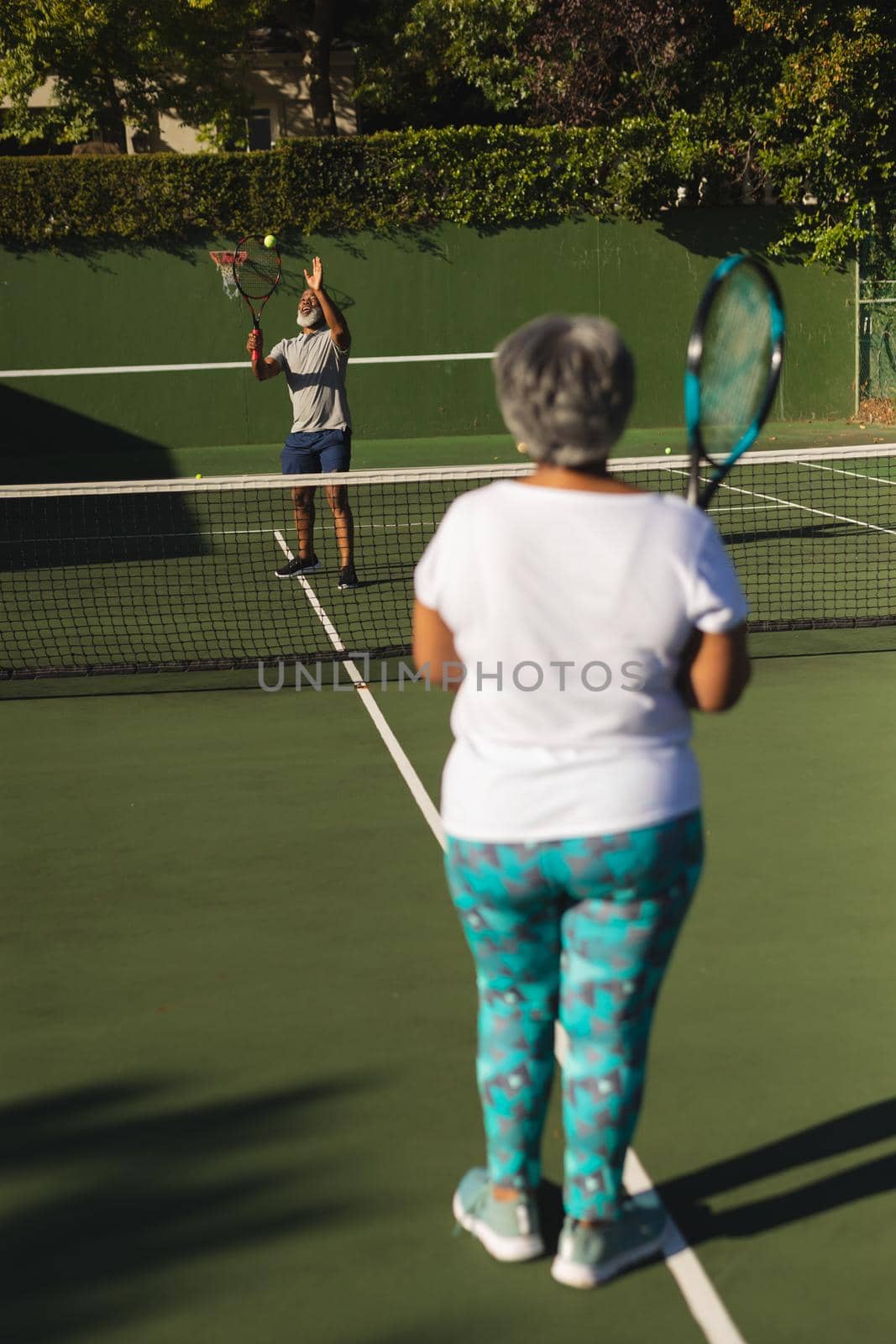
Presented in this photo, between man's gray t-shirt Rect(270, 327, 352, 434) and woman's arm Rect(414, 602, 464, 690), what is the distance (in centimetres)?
751

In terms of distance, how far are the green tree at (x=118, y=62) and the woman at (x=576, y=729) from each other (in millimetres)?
25790

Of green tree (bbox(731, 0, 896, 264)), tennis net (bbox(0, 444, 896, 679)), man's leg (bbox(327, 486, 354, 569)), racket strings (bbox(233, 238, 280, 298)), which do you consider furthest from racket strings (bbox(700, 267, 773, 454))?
green tree (bbox(731, 0, 896, 264))

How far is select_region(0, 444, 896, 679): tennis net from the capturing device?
820 centimetres

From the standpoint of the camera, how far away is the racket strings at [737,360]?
130 inches

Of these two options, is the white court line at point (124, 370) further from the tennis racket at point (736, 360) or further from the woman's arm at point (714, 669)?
the woman's arm at point (714, 669)

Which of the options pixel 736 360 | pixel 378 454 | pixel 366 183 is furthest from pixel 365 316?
pixel 736 360

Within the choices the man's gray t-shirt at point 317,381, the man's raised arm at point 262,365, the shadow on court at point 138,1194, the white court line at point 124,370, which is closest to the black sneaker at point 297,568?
the man's gray t-shirt at point 317,381

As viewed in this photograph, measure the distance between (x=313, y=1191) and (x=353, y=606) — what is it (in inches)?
266

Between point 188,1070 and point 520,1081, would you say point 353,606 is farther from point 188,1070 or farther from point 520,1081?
point 520,1081

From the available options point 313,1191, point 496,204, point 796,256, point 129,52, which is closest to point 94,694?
point 313,1191

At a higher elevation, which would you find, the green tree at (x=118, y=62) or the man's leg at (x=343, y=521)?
the green tree at (x=118, y=62)

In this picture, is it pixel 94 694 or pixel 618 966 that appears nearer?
pixel 618 966

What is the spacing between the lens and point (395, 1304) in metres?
2.59

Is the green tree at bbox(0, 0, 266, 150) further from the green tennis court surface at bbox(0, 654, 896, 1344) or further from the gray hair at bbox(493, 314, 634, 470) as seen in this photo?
the gray hair at bbox(493, 314, 634, 470)
